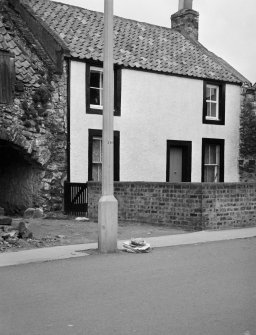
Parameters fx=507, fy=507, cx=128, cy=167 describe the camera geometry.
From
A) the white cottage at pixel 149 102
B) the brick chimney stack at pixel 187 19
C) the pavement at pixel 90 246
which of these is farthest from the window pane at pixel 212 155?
the pavement at pixel 90 246

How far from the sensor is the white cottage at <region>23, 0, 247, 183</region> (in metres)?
18.3

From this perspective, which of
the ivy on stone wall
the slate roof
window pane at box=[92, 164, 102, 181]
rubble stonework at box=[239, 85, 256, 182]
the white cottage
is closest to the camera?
the ivy on stone wall

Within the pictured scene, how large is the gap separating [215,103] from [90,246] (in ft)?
43.9

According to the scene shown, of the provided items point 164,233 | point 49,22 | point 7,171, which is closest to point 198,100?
point 49,22

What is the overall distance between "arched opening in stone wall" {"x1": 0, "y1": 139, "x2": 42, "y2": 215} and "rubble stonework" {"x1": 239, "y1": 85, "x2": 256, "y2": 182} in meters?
9.64

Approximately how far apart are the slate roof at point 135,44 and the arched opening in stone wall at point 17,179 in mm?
4058

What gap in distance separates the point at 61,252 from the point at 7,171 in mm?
10387

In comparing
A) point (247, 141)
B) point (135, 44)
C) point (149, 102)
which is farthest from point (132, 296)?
point (247, 141)

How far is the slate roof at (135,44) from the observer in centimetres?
1933

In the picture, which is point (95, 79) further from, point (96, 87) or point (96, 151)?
point (96, 151)

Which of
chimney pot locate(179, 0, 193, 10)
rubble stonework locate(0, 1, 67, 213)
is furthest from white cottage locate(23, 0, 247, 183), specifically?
chimney pot locate(179, 0, 193, 10)

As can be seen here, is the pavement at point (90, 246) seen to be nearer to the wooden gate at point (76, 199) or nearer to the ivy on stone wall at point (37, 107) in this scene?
the wooden gate at point (76, 199)

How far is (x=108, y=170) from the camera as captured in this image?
388 inches

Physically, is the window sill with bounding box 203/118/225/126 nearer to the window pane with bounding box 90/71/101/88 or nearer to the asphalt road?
the window pane with bounding box 90/71/101/88
